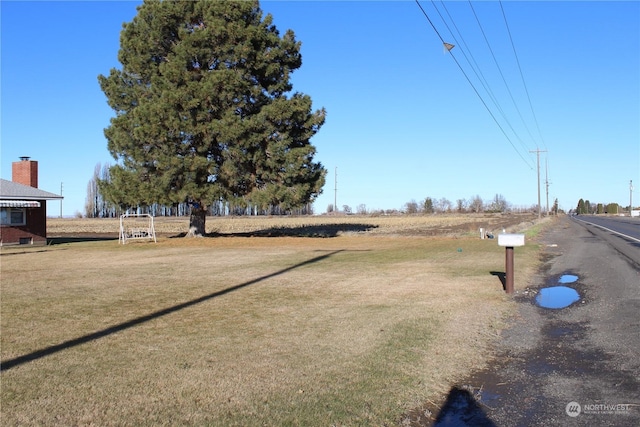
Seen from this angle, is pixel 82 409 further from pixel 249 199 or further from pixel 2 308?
pixel 249 199

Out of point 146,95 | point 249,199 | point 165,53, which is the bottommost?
point 249,199

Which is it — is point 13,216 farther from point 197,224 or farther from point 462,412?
point 462,412

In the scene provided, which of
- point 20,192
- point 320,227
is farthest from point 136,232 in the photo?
point 320,227

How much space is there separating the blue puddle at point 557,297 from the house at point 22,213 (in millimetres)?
26570

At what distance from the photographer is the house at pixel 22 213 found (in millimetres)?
27922

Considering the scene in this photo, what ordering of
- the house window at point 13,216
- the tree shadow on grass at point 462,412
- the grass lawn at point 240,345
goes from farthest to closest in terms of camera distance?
the house window at point 13,216
the grass lawn at point 240,345
the tree shadow on grass at point 462,412

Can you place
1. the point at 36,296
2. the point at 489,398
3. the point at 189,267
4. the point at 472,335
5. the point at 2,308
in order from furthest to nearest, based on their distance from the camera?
the point at 189,267, the point at 36,296, the point at 2,308, the point at 472,335, the point at 489,398

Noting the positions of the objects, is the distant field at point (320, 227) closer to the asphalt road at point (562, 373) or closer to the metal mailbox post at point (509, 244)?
the metal mailbox post at point (509, 244)

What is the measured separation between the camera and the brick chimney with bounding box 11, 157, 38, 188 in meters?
32.7

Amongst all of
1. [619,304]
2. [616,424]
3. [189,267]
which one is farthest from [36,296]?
[619,304]

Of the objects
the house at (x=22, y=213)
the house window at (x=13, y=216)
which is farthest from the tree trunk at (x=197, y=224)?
the house window at (x=13, y=216)

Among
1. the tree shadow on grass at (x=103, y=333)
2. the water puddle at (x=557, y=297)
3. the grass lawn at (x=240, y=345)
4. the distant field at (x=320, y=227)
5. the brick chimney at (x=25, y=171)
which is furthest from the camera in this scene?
the distant field at (x=320, y=227)

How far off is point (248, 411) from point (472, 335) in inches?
154

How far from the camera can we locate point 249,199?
30.1m
